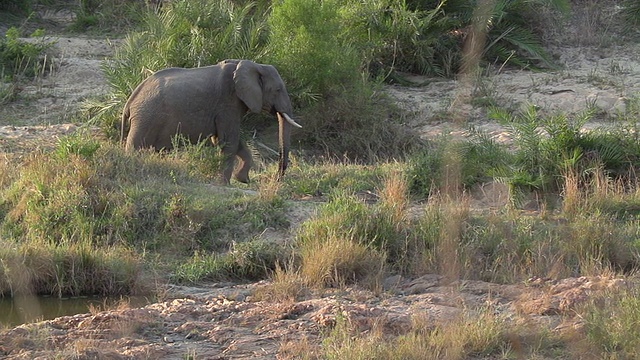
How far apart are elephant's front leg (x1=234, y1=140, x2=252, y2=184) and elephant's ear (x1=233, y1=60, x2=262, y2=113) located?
1.93 feet

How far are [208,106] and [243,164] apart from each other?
76cm

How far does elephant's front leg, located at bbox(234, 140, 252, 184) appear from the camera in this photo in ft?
42.3

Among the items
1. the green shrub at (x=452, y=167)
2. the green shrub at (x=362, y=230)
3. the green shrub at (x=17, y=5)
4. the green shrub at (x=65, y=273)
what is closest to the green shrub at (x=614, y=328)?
the green shrub at (x=362, y=230)

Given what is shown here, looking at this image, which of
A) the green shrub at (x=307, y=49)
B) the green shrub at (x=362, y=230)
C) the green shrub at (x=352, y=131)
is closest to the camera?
the green shrub at (x=362, y=230)

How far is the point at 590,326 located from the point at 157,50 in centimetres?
946

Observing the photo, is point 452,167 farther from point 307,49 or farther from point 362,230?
point 307,49

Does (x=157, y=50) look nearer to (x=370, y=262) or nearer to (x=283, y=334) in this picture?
(x=370, y=262)

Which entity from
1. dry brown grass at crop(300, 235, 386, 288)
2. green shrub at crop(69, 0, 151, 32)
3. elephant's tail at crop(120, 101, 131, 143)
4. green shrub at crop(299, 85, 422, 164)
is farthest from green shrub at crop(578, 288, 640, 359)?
green shrub at crop(69, 0, 151, 32)

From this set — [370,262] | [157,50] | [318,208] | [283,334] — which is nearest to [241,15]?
[157,50]

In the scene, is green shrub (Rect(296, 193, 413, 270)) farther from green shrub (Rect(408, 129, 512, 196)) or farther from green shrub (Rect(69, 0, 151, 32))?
green shrub (Rect(69, 0, 151, 32))

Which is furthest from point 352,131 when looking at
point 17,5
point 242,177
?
point 17,5

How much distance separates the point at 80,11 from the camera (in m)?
21.1

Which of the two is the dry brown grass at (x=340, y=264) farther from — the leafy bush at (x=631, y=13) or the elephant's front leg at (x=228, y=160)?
the leafy bush at (x=631, y=13)

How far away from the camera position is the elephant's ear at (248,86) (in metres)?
12.7
